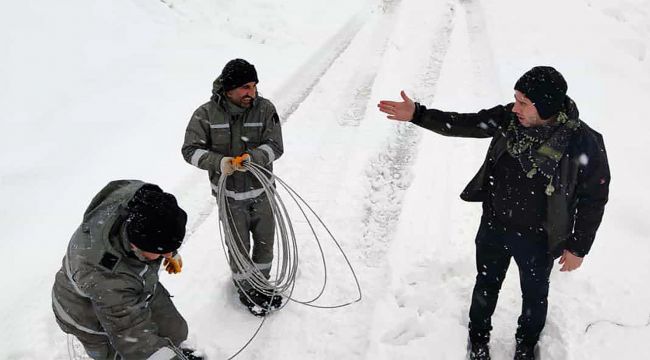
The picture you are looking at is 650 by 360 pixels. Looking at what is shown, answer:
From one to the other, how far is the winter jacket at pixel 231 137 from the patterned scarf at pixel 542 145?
157 cm

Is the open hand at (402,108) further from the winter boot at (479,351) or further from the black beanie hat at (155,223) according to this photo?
the winter boot at (479,351)

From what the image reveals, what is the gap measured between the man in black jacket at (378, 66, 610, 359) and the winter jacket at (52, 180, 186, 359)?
1.70 metres

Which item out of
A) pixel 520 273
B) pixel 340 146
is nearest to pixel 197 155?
pixel 520 273

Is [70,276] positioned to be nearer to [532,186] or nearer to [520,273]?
[532,186]

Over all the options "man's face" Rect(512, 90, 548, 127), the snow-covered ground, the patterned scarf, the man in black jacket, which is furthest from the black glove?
"man's face" Rect(512, 90, 548, 127)

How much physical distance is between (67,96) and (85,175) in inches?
63.0

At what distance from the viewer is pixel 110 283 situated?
226 cm

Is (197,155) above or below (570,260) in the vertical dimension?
above

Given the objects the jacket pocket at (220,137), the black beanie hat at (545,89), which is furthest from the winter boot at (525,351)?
the jacket pocket at (220,137)

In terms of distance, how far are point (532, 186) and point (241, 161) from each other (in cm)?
175

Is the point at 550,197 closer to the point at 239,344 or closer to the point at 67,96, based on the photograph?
the point at 239,344

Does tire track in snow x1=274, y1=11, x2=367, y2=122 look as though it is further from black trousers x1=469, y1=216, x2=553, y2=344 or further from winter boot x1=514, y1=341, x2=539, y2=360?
winter boot x1=514, y1=341, x2=539, y2=360

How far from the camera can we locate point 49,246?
4539mm

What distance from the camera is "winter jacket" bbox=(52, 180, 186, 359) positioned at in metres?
2.26
